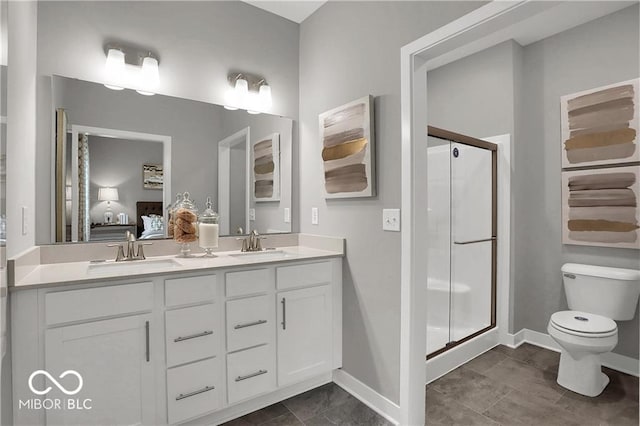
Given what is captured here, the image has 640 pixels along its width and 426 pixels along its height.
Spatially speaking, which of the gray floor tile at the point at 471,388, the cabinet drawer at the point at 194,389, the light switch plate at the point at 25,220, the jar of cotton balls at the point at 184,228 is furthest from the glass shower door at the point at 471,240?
the light switch plate at the point at 25,220

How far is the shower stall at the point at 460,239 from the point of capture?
265 centimetres

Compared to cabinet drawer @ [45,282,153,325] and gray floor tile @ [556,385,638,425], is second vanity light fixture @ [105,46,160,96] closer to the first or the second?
cabinet drawer @ [45,282,153,325]

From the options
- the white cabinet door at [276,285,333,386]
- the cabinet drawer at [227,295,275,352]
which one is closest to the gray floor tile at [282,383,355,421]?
the white cabinet door at [276,285,333,386]

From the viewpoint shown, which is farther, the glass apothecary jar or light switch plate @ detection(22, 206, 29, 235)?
the glass apothecary jar

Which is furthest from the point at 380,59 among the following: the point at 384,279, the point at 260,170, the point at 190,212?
the point at 190,212

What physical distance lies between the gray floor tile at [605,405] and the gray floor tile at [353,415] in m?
1.12

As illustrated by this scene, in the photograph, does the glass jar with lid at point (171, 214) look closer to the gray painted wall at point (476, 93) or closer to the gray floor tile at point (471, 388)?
the gray floor tile at point (471, 388)

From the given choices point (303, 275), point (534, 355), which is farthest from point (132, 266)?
point (534, 355)

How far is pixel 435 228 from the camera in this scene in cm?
268

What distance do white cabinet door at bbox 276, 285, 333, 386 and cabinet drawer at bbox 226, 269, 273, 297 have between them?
0.13 metres

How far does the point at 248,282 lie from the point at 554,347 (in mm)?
2594

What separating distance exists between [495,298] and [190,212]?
8.43ft

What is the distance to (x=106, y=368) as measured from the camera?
1.49 metres

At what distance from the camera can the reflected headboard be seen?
208 centimetres
